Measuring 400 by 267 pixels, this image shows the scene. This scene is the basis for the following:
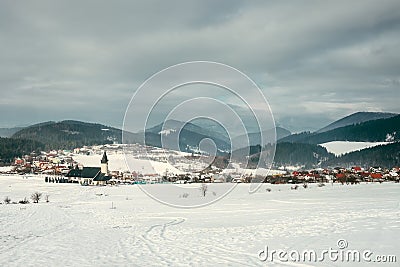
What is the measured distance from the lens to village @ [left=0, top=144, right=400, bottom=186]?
132 feet

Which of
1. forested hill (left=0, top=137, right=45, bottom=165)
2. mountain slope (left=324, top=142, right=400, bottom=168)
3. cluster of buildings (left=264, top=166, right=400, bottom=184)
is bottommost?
cluster of buildings (left=264, top=166, right=400, bottom=184)

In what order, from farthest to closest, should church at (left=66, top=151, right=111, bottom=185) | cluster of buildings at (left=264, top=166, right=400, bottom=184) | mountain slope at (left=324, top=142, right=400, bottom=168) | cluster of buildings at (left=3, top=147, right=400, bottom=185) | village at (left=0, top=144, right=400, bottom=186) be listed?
mountain slope at (left=324, top=142, right=400, bottom=168) < church at (left=66, top=151, right=111, bottom=185) < cluster of buildings at (left=264, top=166, right=400, bottom=184) < cluster of buildings at (left=3, top=147, right=400, bottom=185) < village at (left=0, top=144, right=400, bottom=186)

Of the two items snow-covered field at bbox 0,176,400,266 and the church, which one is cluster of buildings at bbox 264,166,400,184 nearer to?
the church

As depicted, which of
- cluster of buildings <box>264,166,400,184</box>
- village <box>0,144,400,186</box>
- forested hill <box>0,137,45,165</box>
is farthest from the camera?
forested hill <box>0,137,45,165</box>

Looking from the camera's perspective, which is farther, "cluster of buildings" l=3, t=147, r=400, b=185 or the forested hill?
the forested hill

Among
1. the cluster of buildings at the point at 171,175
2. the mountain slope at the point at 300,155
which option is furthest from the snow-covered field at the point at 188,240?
the mountain slope at the point at 300,155

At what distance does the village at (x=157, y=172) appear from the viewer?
132 feet

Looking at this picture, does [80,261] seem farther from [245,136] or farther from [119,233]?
[245,136]

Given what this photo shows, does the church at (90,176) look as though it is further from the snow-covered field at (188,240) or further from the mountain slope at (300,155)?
the mountain slope at (300,155)

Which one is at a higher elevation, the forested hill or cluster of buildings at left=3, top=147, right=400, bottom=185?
the forested hill

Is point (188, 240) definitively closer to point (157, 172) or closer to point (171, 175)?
point (157, 172)

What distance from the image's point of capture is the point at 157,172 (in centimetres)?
5344

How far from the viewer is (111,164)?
132m

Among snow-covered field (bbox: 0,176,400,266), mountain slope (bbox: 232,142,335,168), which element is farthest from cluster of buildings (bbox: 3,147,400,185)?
mountain slope (bbox: 232,142,335,168)
